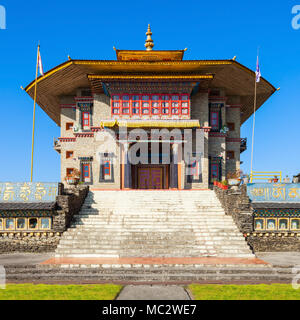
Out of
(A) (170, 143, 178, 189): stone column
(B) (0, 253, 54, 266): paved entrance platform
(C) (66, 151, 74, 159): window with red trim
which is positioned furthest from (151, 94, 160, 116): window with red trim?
(B) (0, 253, 54, 266): paved entrance platform

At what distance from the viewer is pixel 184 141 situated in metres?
25.1

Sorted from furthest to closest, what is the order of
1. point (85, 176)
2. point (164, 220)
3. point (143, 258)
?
point (85, 176) < point (164, 220) < point (143, 258)

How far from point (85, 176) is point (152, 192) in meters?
9.05

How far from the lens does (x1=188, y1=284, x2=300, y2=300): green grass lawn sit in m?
8.32

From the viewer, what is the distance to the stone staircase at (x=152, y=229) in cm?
1455

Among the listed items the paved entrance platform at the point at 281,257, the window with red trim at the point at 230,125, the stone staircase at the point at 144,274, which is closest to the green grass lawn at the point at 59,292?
the stone staircase at the point at 144,274

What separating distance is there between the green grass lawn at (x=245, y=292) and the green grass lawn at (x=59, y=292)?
248cm

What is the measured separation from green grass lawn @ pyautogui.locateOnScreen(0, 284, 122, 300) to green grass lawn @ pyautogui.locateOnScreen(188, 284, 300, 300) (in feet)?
8.13

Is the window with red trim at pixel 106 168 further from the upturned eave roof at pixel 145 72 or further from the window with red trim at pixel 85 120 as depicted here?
the upturned eave roof at pixel 145 72

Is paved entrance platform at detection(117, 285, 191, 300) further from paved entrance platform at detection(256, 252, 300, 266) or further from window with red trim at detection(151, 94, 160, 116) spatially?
window with red trim at detection(151, 94, 160, 116)

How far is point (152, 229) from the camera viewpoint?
1653 centimetres

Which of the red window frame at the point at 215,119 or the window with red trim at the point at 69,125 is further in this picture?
the window with red trim at the point at 69,125
